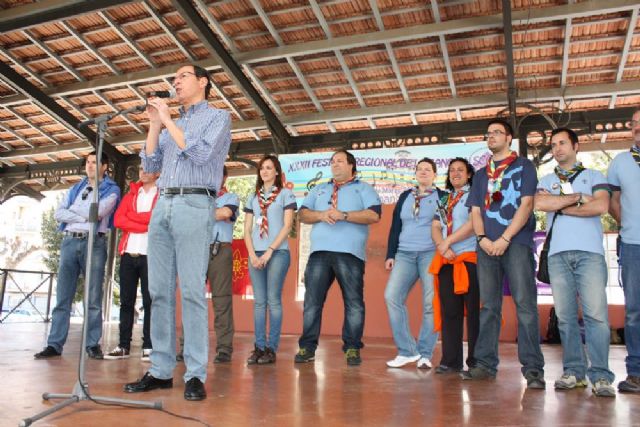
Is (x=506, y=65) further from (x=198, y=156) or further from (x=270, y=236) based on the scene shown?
(x=198, y=156)

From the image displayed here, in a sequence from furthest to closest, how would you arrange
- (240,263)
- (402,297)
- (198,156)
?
1. (240,263)
2. (402,297)
3. (198,156)

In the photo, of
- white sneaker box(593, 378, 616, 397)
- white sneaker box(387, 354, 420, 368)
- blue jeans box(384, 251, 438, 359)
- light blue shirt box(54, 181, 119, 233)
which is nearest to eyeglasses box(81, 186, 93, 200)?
light blue shirt box(54, 181, 119, 233)

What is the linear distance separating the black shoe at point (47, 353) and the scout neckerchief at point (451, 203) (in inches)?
111

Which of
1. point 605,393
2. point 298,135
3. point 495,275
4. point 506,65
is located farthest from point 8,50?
point 605,393

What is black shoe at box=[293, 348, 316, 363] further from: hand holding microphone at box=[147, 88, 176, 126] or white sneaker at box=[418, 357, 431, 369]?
hand holding microphone at box=[147, 88, 176, 126]

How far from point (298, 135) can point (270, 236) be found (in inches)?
255

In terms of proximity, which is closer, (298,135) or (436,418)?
(436,418)

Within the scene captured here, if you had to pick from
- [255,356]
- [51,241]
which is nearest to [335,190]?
[255,356]

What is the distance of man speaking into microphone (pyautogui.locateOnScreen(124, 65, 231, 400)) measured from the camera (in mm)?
2311

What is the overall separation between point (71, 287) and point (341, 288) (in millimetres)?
1912

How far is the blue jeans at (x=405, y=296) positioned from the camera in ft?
12.0

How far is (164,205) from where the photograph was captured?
7.72 ft

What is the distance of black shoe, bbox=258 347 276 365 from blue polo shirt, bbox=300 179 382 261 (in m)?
0.76

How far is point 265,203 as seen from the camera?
3914 millimetres
